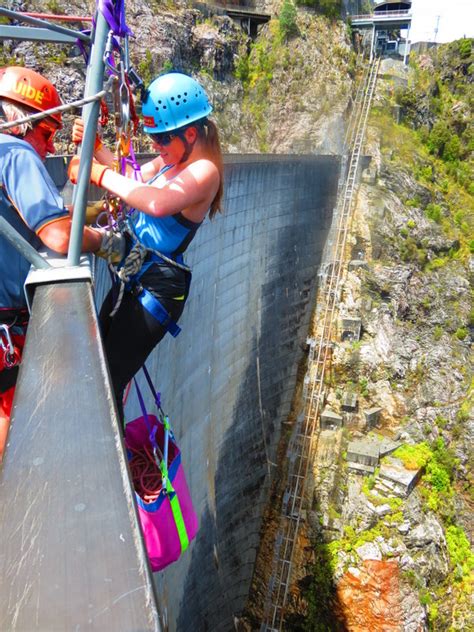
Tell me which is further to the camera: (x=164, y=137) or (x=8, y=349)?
(x=164, y=137)

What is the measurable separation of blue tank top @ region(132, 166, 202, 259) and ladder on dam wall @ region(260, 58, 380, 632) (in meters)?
11.3

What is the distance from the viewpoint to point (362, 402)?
1395cm

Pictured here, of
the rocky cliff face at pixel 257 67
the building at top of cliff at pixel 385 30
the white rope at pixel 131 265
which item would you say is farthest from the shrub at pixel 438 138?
the white rope at pixel 131 265

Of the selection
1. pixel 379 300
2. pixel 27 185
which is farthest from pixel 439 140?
pixel 27 185

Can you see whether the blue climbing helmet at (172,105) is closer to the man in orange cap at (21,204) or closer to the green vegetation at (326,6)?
the man in orange cap at (21,204)

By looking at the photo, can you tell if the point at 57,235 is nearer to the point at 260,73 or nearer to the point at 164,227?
the point at 164,227

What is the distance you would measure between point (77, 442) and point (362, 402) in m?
13.5

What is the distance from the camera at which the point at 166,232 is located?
2.21 m

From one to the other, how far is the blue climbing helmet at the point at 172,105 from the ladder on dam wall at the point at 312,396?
37.8ft

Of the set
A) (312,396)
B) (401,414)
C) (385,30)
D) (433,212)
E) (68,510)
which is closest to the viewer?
(68,510)

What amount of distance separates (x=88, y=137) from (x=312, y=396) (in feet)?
40.2

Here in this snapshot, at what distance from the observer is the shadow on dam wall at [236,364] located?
23.4 feet

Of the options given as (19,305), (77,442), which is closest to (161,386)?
(19,305)

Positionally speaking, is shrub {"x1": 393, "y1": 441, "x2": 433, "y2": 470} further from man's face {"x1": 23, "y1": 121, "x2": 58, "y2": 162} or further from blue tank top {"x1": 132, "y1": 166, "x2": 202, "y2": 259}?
man's face {"x1": 23, "y1": 121, "x2": 58, "y2": 162}
